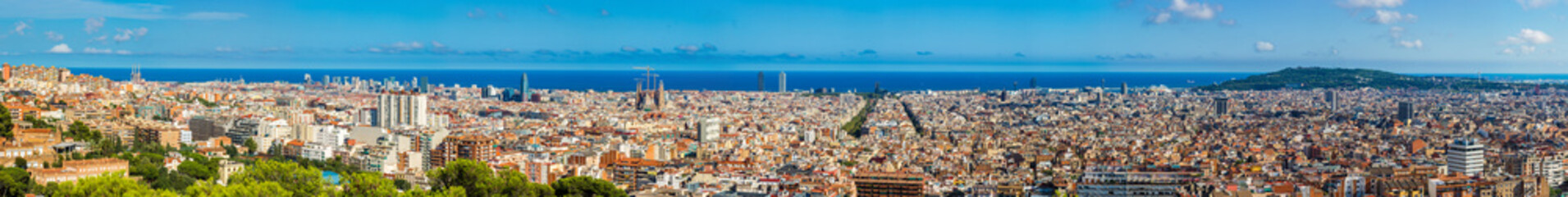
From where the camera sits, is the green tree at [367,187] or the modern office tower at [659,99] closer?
the green tree at [367,187]

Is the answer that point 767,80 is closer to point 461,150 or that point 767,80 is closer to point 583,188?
point 461,150

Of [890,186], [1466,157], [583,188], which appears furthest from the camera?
[1466,157]

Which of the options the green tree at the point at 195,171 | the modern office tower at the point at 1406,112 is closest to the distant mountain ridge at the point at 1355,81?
the modern office tower at the point at 1406,112

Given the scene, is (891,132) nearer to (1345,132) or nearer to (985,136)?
A: (985,136)

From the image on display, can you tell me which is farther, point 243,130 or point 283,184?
point 243,130

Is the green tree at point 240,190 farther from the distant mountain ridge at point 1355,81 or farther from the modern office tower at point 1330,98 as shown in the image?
the distant mountain ridge at point 1355,81

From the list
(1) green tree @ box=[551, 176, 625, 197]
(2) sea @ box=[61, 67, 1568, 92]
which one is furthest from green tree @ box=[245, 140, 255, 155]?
(2) sea @ box=[61, 67, 1568, 92]

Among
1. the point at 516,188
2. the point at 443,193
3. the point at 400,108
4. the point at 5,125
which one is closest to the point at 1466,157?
the point at 516,188
